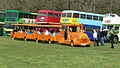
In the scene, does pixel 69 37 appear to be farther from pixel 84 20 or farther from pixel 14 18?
pixel 14 18

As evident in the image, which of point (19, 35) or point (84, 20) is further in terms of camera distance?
point (84, 20)

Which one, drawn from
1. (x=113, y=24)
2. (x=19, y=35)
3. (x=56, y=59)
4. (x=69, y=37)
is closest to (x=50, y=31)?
(x=69, y=37)

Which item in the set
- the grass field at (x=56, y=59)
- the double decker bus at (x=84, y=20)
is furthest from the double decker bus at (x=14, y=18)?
the grass field at (x=56, y=59)

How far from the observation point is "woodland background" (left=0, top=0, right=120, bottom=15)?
4932 centimetres

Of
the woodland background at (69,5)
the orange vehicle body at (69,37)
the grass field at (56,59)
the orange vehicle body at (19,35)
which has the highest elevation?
the woodland background at (69,5)

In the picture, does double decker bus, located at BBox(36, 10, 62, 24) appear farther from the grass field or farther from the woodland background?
the grass field

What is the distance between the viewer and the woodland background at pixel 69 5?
162 ft

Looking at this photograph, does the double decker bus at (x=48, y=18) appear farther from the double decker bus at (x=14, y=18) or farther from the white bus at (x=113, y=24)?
the white bus at (x=113, y=24)

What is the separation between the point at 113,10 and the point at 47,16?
14615 mm

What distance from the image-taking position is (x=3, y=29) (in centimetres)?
4338

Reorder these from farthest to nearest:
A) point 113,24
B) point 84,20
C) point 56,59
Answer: point 84,20, point 113,24, point 56,59

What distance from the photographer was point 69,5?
2056 inches

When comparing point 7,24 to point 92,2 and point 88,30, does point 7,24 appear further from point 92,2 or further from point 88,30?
point 92,2

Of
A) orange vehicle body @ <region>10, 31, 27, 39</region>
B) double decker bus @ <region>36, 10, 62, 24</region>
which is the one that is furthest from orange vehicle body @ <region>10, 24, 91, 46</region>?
double decker bus @ <region>36, 10, 62, 24</region>
